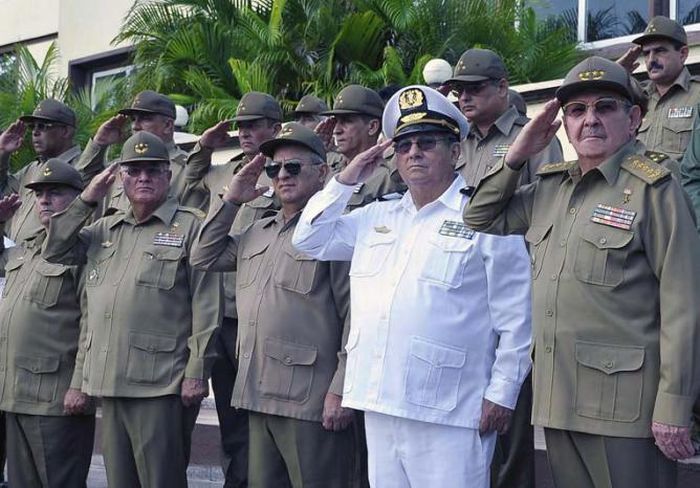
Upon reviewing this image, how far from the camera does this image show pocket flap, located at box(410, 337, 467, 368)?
4320 millimetres

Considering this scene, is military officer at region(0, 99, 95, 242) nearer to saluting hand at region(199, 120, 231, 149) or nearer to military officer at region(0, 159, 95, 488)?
saluting hand at region(199, 120, 231, 149)

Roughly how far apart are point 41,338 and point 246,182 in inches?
66.7

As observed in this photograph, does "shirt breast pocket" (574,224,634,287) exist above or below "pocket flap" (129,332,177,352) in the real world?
above

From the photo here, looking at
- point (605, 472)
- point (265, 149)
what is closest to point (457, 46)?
point (265, 149)

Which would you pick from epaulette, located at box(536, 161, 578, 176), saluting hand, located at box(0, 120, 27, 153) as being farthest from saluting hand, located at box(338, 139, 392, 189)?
saluting hand, located at box(0, 120, 27, 153)

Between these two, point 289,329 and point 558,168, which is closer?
point 558,168

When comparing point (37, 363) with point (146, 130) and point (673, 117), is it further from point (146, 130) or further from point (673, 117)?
point (673, 117)

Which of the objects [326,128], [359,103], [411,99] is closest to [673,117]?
[359,103]

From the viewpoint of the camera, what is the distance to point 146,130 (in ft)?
23.8

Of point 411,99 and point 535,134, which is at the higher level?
point 411,99

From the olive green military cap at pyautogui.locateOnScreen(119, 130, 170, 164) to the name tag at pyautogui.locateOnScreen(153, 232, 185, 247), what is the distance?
407mm

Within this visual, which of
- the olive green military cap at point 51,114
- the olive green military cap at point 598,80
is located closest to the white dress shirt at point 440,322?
the olive green military cap at point 598,80

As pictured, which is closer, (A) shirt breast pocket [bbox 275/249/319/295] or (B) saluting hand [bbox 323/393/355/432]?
(B) saluting hand [bbox 323/393/355/432]

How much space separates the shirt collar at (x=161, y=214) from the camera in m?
5.89
